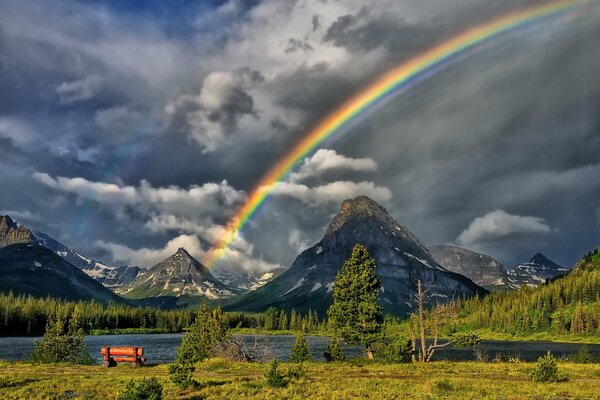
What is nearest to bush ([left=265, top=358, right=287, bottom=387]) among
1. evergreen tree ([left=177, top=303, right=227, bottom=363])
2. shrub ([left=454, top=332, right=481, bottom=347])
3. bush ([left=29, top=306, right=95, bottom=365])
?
shrub ([left=454, top=332, right=481, bottom=347])

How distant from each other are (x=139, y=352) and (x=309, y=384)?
25115 millimetres

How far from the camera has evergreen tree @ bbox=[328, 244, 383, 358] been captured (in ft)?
226

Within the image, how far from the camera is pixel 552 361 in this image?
42906mm

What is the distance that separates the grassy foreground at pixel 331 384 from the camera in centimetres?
3272

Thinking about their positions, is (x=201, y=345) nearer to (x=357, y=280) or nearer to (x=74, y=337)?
(x=74, y=337)

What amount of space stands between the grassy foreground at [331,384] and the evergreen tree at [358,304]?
1606 centimetres

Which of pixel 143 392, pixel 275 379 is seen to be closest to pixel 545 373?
pixel 275 379

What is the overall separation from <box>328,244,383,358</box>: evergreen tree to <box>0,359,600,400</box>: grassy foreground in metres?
16.1

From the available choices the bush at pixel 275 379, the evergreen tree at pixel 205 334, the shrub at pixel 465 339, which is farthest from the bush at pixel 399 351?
the bush at pixel 275 379

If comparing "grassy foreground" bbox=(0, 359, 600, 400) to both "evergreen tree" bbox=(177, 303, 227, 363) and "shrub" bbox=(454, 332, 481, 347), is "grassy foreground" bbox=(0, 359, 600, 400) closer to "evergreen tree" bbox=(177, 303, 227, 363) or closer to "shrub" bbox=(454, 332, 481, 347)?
"shrub" bbox=(454, 332, 481, 347)

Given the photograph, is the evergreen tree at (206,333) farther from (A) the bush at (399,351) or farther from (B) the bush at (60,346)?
(A) the bush at (399,351)

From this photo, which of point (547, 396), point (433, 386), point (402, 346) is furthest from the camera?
point (402, 346)

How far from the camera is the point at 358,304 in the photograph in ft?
229

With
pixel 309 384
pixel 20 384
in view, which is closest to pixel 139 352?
pixel 20 384
